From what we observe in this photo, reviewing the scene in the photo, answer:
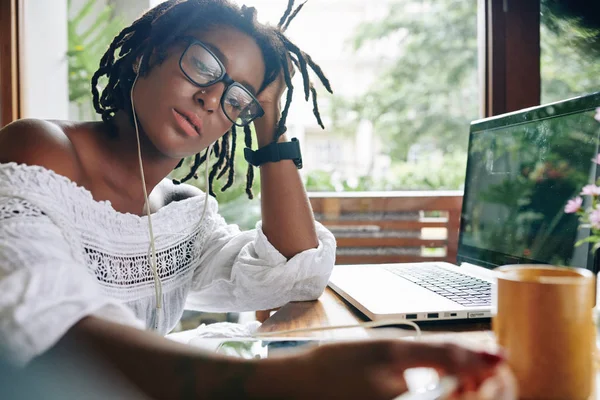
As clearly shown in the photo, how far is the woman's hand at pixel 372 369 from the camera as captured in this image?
0.39 metres

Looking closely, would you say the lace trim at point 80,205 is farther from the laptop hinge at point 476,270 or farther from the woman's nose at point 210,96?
the laptop hinge at point 476,270

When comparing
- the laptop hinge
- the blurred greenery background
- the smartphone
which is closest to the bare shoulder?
the smartphone

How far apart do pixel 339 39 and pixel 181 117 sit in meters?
1.43

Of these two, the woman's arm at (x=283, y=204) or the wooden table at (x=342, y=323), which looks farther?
the woman's arm at (x=283, y=204)

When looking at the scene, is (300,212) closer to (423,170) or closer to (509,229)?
(509,229)

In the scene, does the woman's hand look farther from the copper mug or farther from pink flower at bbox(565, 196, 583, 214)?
pink flower at bbox(565, 196, 583, 214)

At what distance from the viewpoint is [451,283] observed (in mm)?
1049

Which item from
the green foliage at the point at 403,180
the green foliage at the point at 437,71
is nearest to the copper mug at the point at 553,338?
the green foliage at the point at 437,71

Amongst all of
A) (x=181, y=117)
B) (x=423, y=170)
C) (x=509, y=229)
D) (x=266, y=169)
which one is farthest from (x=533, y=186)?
(x=423, y=170)

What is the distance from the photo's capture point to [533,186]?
1003 millimetres

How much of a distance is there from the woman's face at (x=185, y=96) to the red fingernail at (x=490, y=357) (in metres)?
0.71

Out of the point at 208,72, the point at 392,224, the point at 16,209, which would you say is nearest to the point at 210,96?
the point at 208,72

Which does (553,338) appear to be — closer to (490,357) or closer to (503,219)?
(490,357)

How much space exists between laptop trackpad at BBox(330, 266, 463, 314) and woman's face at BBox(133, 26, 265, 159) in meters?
0.43
